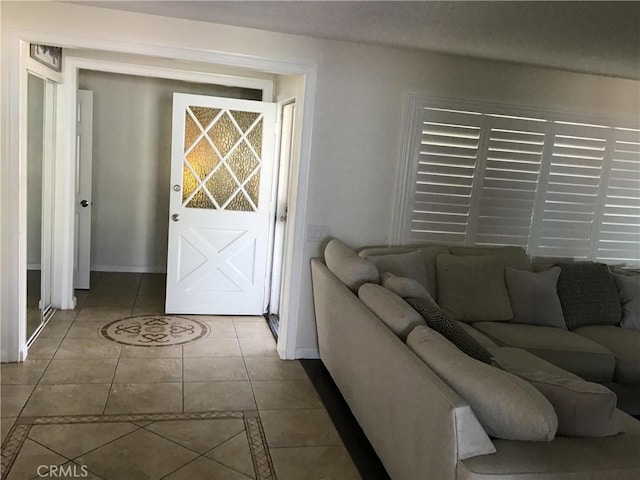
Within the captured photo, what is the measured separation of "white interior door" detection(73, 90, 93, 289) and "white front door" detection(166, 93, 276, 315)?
3.24 ft

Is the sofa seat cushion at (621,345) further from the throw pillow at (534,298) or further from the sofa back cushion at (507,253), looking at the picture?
the sofa back cushion at (507,253)

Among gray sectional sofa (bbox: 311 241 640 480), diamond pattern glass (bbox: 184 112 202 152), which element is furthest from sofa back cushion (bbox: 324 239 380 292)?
diamond pattern glass (bbox: 184 112 202 152)

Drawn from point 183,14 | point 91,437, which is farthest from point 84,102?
point 91,437


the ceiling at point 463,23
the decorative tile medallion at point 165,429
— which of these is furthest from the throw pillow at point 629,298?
the decorative tile medallion at point 165,429

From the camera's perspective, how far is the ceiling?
9.05 feet

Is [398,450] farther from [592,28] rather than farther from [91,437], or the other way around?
[592,28]

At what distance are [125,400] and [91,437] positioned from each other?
16.6 inches

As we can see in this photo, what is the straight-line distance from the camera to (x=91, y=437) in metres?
2.70

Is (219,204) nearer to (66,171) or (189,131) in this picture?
(189,131)

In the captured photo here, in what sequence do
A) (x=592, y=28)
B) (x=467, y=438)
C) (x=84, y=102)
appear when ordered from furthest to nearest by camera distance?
(x=84, y=102) → (x=592, y=28) → (x=467, y=438)

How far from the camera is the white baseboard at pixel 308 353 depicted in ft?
13.0

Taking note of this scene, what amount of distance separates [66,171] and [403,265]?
9.30 ft

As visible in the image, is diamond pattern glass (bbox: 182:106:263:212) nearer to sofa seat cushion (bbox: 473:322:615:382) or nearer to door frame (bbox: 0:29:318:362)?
door frame (bbox: 0:29:318:362)

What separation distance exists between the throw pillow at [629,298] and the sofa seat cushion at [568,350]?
653mm
